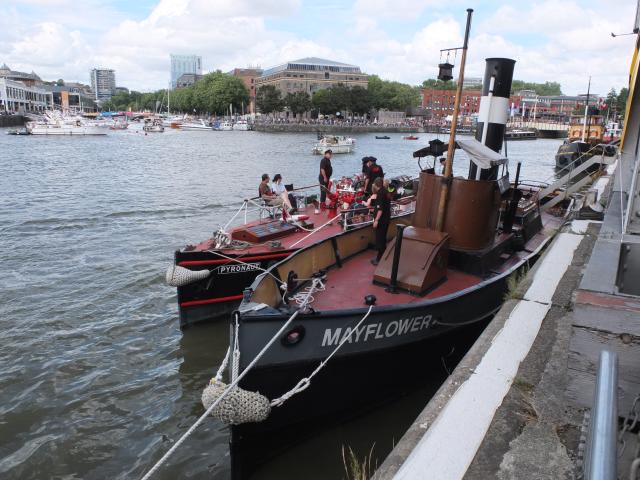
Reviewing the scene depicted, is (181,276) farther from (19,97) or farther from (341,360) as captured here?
(19,97)

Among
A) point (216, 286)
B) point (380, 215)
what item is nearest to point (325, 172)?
point (216, 286)

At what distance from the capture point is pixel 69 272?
47.2 feet

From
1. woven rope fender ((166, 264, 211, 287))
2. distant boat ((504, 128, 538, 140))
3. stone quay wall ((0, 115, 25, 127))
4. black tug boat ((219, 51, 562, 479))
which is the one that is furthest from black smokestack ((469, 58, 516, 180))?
stone quay wall ((0, 115, 25, 127))

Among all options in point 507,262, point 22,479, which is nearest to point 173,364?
point 22,479

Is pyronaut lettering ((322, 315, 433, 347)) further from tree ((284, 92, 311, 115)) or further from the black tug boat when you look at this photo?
tree ((284, 92, 311, 115))

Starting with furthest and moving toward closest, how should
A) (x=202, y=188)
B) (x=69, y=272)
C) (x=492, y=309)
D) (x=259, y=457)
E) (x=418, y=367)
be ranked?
1. (x=202, y=188)
2. (x=69, y=272)
3. (x=492, y=309)
4. (x=418, y=367)
5. (x=259, y=457)

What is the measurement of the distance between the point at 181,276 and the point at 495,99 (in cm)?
773

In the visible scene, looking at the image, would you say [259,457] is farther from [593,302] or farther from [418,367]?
[593,302]

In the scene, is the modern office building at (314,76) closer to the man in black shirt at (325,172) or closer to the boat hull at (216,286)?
the man in black shirt at (325,172)

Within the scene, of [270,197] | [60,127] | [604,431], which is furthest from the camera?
[60,127]

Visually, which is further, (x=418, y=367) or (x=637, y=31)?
(x=418, y=367)

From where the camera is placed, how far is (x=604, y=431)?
1.78 metres

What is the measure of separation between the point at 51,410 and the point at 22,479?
62.0 inches

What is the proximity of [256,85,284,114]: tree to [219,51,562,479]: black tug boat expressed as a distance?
130 metres
